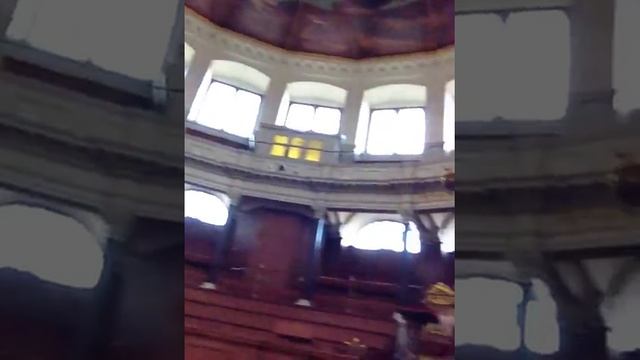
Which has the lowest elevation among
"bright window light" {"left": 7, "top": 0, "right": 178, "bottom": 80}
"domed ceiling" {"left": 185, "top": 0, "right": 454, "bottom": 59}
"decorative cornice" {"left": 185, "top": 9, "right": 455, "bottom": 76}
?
"bright window light" {"left": 7, "top": 0, "right": 178, "bottom": 80}

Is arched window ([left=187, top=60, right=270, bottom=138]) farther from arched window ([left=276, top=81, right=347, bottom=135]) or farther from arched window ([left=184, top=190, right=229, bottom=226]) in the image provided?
arched window ([left=184, top=190, right=229, bottom=226])

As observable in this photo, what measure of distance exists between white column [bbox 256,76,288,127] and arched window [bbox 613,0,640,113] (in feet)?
7.13

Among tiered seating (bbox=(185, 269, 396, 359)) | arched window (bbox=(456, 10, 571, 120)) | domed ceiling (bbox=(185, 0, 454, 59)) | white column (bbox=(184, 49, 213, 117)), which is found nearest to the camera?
arched window (bbox=(456, 10, 571, 120))

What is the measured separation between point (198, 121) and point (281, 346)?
1409 mm

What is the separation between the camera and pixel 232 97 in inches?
204

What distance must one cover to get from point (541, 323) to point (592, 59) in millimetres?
1212

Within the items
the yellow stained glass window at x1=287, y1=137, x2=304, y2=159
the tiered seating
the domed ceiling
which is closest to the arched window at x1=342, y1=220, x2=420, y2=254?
the tiered seating

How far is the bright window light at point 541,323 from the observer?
11.5 ft

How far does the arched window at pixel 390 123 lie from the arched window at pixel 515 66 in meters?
1.16

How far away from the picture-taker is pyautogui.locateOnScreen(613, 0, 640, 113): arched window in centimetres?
371

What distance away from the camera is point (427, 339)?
460 centimetres

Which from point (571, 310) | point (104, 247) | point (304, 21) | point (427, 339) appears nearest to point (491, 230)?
point (571, 310)

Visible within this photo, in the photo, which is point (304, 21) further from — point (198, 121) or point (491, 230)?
point (491, 230)

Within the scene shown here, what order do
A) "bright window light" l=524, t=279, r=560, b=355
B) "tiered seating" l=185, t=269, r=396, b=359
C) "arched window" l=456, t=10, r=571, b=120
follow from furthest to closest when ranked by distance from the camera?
"tiered seating" l=185, t=269, r=396, b=359
"arched window" l=456, t=10, r=571, b=120
"bright window light" l=524, t=279, r=560, b=355
